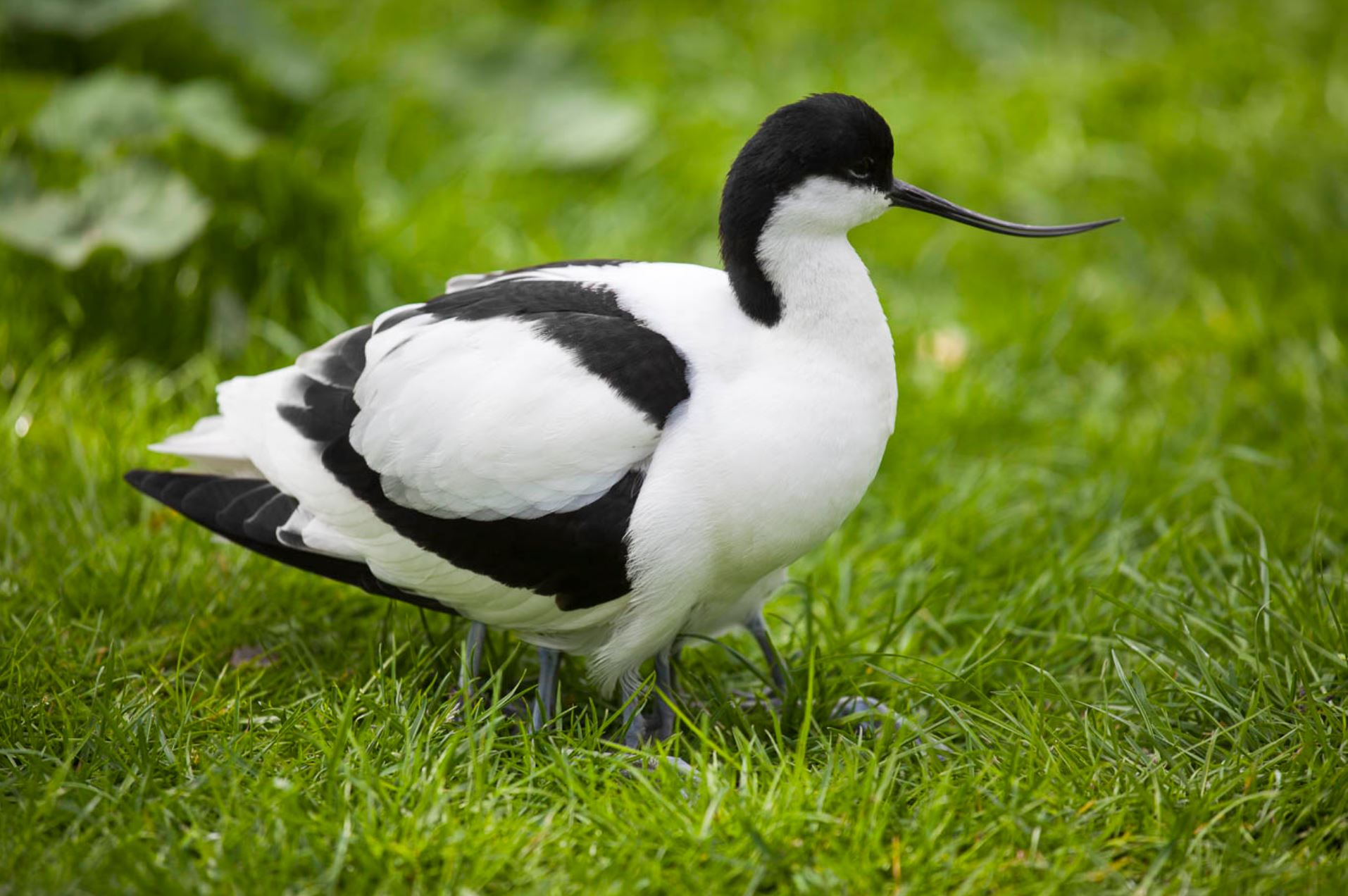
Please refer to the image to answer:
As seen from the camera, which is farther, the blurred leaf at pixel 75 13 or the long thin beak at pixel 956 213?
the blurred leaf at pixel 75 13

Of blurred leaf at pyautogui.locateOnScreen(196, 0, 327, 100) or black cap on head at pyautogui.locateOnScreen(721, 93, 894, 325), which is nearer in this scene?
black cap on head at pyautogui.locateOnScreen(721, 93, 894, 325)

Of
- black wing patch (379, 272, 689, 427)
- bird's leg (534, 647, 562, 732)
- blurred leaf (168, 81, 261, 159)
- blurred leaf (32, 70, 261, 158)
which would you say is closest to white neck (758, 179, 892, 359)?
black wing patch (379, 272, 689, 427)

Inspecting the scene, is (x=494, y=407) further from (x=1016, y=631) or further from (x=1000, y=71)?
(x=1000, y=71)

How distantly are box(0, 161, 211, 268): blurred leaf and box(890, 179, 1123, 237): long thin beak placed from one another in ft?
7.54

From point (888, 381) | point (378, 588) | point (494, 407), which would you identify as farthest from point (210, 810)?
point (888, 381)

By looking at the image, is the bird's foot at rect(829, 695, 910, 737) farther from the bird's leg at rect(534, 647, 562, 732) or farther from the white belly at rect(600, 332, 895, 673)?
the bird's leg at rect(534, 647, 562, 732)

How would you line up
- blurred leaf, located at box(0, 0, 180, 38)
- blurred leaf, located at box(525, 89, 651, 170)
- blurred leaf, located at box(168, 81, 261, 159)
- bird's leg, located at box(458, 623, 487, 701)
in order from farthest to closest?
blurred leaf, located at box(525, 89, 651, 170), blurred leaf, located at box(0, 0, 180, 38), blurred leaf, located at box(168, 81, 261, 159), bird's leg, located at box(458, 623, 487, 701)

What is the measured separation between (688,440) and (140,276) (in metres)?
2.40

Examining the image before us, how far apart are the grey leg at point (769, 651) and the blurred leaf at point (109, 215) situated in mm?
2199

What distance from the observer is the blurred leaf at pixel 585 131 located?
5.04 m

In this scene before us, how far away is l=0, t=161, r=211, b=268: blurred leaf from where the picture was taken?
12.5ft

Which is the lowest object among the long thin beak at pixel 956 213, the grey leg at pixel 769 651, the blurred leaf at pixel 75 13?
the grey leg at pixel 769 651

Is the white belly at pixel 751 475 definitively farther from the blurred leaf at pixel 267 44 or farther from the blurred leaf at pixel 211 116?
the blurred leaf at pixel 267 44

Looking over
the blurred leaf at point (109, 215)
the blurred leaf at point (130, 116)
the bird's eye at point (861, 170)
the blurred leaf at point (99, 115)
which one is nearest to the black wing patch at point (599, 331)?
the bird's eye at point (861, 170)
